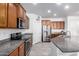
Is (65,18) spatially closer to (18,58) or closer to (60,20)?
(60,20)

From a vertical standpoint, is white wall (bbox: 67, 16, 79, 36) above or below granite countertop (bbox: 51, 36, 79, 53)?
above

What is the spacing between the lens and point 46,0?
92 centimetres

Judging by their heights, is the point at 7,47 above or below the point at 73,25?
below

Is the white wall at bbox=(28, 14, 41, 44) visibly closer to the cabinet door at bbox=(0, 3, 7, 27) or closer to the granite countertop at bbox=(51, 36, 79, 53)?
the granite countertop at bbox=(51, 36, 79, 53)

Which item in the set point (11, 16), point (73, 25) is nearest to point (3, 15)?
point (11, 16)

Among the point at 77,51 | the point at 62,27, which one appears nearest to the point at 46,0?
the point at 77,51

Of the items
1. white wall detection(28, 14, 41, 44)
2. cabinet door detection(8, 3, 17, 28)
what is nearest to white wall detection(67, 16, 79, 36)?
white wall detection(28, 14, 41, 44)

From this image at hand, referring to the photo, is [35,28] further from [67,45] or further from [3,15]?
[67,45]

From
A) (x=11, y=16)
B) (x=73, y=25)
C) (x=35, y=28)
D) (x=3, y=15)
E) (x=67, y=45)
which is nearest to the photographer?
(x=67, y=45)

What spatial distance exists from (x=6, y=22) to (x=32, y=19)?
5656 mm

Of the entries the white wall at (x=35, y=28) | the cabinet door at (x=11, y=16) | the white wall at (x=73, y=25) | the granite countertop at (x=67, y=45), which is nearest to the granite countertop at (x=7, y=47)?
the cabinet door at (x=11, y=16)

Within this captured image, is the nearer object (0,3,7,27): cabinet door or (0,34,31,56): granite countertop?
(0,34,31,56): granite countertop

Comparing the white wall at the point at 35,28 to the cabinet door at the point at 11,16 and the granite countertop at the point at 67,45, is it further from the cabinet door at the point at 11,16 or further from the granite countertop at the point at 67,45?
the granite countertop at the point at 67,45

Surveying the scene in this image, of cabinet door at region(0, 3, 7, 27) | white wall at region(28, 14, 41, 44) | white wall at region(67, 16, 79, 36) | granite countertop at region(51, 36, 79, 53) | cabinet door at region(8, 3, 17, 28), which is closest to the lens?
granite countertop at region(51, 36, 79, 53)
